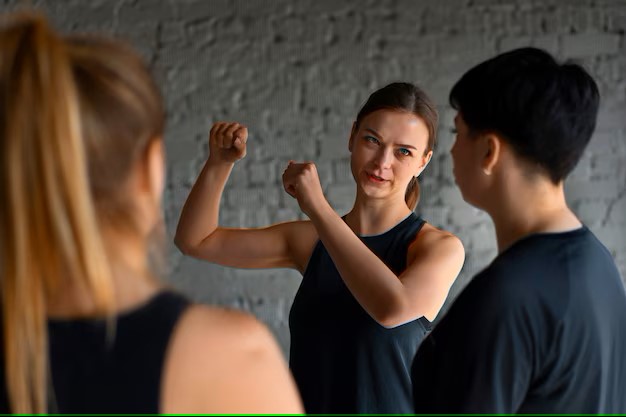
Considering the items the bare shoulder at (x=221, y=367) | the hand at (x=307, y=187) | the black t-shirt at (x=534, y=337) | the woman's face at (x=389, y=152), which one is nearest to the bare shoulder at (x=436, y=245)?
the woman's face at (x=389, y=152)

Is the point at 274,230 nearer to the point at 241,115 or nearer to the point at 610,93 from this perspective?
the point at 241,115

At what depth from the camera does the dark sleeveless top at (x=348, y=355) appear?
1.48 m

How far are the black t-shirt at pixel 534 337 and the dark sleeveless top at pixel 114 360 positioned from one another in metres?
0.41

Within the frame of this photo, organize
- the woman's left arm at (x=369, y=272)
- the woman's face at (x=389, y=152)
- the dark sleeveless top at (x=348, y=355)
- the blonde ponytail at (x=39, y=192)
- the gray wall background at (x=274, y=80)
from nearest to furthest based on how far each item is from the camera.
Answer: the blonde ponytail at (x=39, y=192), the woman's left arm at (x=369, y=272), the dark sleeveless top at (x=348, y=355), the woman's face at (x=389, y=152), the gray wall background at (x=274, y=80)

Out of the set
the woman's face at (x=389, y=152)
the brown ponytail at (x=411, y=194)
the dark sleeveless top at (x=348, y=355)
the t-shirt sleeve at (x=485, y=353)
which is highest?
the woman's face at (x=389, y=152)

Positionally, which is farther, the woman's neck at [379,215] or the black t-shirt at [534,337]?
the woman's neck at [379,215]

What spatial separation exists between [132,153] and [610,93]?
9.96 ft

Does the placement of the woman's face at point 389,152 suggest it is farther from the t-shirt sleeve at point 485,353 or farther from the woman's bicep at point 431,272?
the t-shirt sleeve at point 485,353

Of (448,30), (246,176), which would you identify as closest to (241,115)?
(246,176)

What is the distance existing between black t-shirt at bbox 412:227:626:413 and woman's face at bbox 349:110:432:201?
0.64m

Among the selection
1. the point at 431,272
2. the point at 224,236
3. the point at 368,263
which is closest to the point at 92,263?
the point at 368,263

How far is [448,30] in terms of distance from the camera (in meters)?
3.28

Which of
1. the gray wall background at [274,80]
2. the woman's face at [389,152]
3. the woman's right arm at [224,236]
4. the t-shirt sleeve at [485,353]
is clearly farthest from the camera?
the gray wall background at [274,80]

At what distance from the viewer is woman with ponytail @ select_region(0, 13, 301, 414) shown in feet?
2.09
